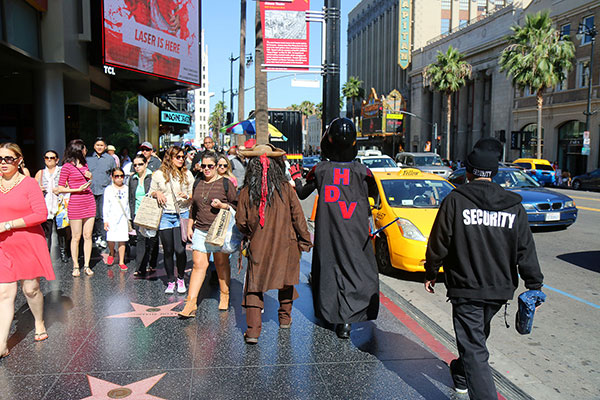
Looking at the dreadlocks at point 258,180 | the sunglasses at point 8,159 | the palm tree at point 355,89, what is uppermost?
the palm tree at point 355,89

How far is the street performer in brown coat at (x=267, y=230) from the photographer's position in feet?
15.7

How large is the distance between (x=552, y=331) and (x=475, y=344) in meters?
2.70

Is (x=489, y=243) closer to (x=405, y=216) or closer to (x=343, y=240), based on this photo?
(x=343, y=240)

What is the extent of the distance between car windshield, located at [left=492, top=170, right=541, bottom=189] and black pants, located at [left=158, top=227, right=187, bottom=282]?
9035 millimetres

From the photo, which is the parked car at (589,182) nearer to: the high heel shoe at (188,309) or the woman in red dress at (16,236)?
the high heel shoe at (188,309)

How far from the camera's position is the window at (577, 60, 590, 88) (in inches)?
1395

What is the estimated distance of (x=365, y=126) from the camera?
85188 millimetres

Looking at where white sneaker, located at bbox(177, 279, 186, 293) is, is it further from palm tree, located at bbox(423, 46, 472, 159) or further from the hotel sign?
the hotel sign

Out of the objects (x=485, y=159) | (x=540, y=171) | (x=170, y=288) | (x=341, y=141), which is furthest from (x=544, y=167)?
(x=485, y=159)

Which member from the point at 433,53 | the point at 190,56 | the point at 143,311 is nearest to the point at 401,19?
the point at 433,53

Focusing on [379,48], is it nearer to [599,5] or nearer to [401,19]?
[401,19]

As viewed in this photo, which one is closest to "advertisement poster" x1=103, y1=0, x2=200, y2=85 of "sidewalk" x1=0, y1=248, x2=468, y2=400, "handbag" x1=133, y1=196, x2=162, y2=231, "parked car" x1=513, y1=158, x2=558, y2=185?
"handbag" x1=133, y1=196, x2=162, y2=231

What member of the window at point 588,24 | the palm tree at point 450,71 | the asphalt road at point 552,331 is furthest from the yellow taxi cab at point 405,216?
the palm tree at point 450,71

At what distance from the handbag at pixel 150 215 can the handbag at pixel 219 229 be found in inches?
50.5
